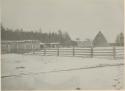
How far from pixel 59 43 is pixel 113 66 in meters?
0.36

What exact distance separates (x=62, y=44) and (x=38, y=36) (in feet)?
0.50

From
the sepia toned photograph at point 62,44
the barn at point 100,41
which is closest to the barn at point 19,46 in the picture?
the sepia toned photograph at point 62,44

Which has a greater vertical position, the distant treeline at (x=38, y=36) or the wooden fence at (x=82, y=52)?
the distant treeline at (x=38, y=36)

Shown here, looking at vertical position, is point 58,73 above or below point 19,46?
below

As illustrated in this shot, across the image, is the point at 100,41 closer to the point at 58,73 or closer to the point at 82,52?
the point at 82,52

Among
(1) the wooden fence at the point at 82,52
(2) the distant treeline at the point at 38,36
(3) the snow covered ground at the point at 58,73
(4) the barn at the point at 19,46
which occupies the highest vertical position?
(2) the distant treeline at the point at 38,36

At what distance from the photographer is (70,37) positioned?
107 centimetres

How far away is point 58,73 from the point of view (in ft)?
3.53

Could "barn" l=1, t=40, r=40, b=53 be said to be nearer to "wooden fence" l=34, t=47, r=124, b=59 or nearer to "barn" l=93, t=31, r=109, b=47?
"wooden fence" l=34, t=47, r=124, b=59

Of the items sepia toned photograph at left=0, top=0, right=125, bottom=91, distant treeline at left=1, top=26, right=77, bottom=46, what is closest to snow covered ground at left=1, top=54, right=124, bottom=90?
sepia toned photograph at left=0, top=0, right=125, bottom=91

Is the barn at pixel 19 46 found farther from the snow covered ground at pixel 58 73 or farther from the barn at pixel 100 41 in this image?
the barn at pixel 100 41

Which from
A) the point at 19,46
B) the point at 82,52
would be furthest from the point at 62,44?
the point at 19,46

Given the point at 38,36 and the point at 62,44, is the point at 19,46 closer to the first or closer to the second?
the point at 38,36

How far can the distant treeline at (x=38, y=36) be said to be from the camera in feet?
3.47
